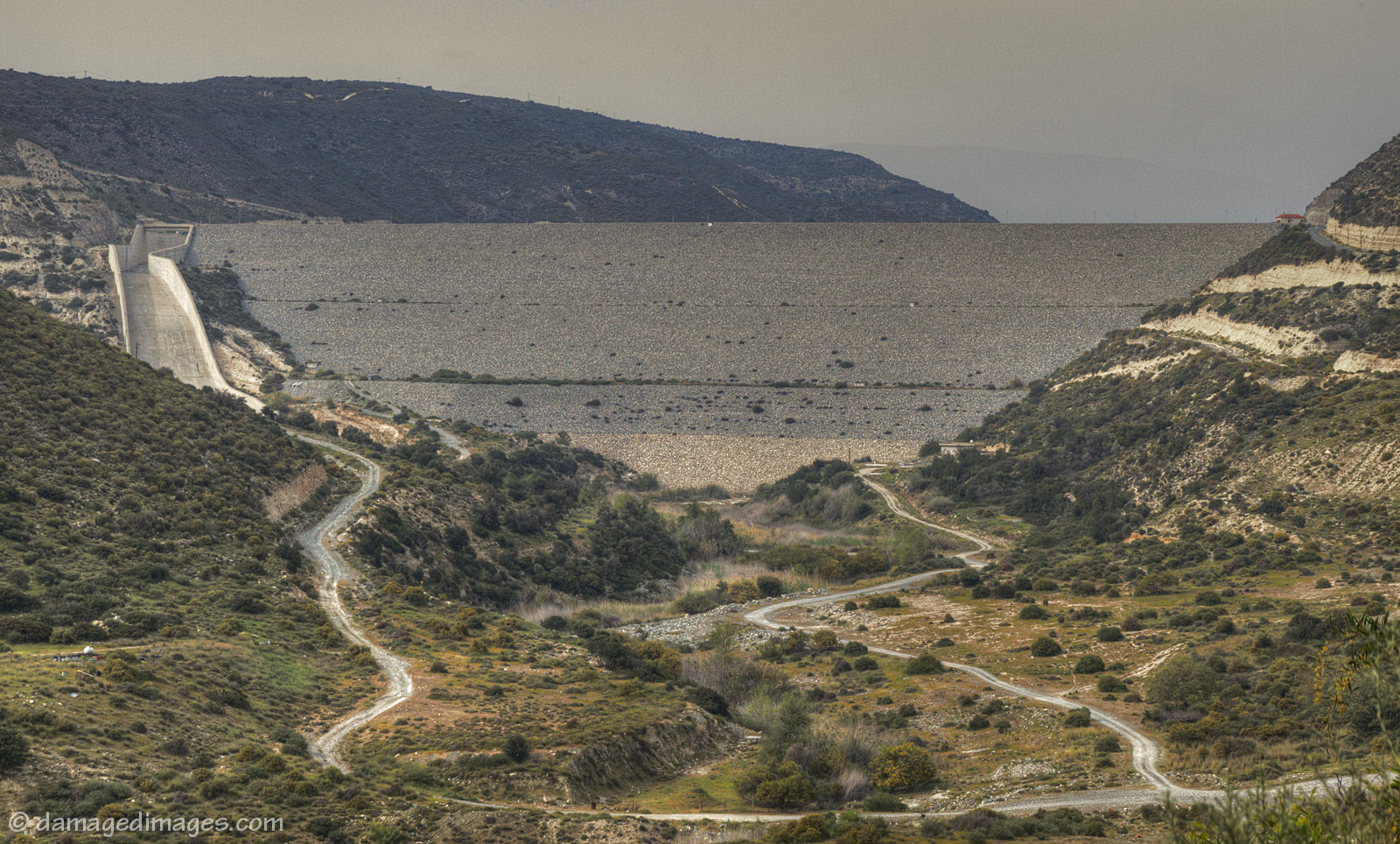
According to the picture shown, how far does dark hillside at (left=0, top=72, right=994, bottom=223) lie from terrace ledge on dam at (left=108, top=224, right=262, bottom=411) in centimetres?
1528

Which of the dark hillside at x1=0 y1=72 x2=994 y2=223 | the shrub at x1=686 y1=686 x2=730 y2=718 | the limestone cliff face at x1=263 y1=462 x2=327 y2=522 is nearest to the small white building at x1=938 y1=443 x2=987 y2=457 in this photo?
the limestone cliff face at x1=263 y1=462 x2=327 y2=522

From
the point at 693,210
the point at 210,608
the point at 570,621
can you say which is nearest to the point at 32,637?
the point at 210,608

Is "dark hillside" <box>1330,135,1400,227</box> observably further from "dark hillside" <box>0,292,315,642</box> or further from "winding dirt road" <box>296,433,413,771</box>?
"dark hillside" <box>0,292,315,642</box>

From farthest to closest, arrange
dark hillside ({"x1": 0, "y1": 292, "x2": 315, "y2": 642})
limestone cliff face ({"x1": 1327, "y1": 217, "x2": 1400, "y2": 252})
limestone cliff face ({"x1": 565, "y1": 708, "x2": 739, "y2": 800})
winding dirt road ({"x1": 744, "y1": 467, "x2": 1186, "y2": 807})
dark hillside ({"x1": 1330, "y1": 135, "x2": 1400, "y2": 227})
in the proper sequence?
1. dark hillside ({"x1": 1330, "y1": 135, "x2": 1400, "y2": 227})
2. limestone cliff face ({"x1": 1327, "y1": 217, "x2": 1400, "y2": 252})
3. dark hillside ({"x1": 0, "y1": 292, "x2": 315, "y2": 642})
4. limestone cliff face ({"x1": 565, "y1": 708, "x2": 739, "y2": 800})
5. winding dirt road ({"x1": 744, "y1": 467, "x2": 1186, "y2": 807})

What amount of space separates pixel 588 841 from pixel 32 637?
12.8 meters

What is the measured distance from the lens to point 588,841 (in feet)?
55.7

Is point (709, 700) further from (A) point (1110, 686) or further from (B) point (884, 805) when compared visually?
(A) point (1110, 686)

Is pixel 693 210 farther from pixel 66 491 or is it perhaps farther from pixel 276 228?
pixel 66 491

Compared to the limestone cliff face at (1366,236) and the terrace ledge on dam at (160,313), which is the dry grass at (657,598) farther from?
the limestone cliff face at (1366,236)

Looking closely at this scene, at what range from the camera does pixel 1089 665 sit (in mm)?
28922

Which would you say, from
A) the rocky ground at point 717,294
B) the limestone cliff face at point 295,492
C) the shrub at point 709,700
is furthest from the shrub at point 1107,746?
the rocky ground at point 717,294

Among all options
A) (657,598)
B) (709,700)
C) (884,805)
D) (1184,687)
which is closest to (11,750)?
(884,805)

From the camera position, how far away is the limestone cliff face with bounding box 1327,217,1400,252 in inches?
1972

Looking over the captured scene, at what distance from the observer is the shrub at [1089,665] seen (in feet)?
94.7
